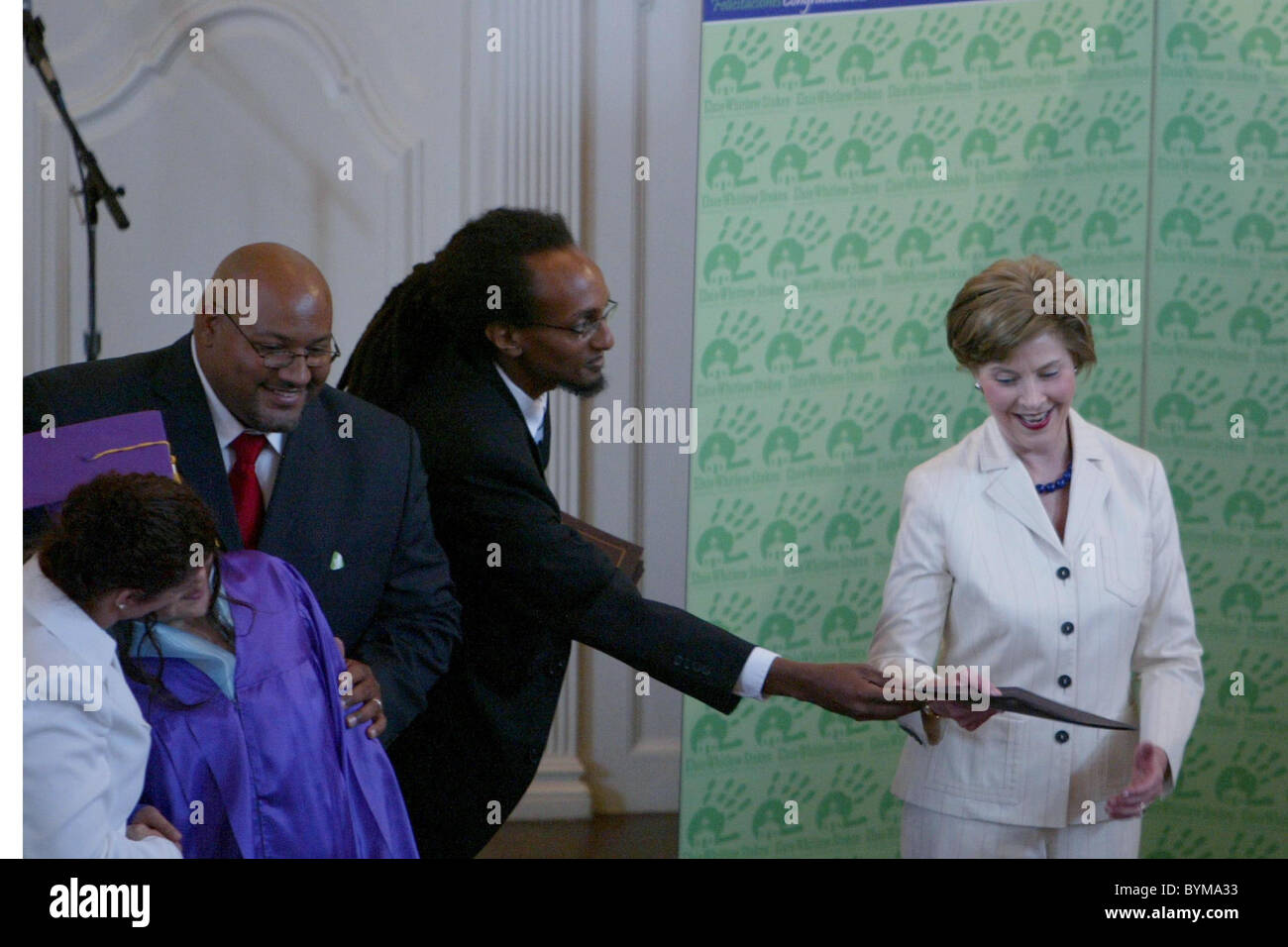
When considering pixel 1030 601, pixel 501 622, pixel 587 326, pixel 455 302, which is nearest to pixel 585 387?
pixel 587 326

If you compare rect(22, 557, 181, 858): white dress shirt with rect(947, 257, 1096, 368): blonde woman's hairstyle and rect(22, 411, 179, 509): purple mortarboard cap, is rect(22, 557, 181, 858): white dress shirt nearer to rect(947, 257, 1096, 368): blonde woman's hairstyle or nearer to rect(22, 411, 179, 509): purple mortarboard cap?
rect(22, 411, 179, 509): purple mortarboard cap

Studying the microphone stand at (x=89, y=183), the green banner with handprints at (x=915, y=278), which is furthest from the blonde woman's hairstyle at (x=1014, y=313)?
the microphone stand at (x=89, y=183)

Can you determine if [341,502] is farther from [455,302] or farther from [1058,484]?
[1058,484]

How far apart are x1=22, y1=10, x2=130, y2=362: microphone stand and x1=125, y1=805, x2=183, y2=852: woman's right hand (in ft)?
3.48

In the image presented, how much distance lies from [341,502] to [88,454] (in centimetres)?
46

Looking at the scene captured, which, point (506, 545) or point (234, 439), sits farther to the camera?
point (506, 545)

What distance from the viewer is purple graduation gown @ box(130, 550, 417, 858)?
93.0 inches

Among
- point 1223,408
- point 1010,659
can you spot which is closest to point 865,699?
point 1010,659

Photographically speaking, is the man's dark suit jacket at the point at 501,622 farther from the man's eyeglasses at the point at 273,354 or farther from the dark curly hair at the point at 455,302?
the man's eyeglasses at the point at 273,354

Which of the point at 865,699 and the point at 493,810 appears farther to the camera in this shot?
the point at 493,810

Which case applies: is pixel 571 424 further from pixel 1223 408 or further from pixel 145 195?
pixel 1223 408

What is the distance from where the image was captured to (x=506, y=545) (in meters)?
2.75
